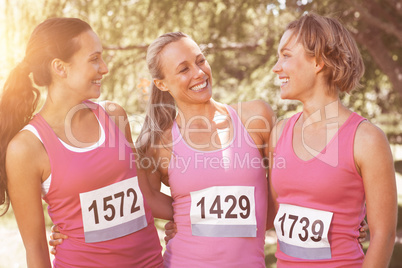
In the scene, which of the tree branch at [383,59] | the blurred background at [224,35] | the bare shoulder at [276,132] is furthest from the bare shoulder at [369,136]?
the tree branch at [383,59]

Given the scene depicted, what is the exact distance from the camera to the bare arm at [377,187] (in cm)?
214

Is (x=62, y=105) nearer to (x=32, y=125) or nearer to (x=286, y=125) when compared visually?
(x=32, y=125)

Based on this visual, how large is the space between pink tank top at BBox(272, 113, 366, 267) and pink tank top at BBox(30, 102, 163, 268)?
0.83m

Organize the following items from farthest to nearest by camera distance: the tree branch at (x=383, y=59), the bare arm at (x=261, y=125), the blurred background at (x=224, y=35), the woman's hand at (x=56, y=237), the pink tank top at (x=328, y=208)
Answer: the tree branch at (x=383, y=59)
the blurred background at (x=224, y=35)
the bare arm at (x=261, y=125)
the woman's hand at (x=56, y=237)
the pink tank top at (x=328, y=208)

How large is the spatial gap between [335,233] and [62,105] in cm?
156

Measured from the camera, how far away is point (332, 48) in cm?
244

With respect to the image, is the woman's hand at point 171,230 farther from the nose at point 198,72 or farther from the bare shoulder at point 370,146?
the bare shoulder at point 370,146

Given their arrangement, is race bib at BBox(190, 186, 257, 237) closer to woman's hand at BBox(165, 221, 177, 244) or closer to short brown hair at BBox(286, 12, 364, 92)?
woman's hand at BBox(165, 221, 177, 244)

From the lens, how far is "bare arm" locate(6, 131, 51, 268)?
2381mm

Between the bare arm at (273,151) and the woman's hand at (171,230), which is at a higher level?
the bare arm at (273,151)

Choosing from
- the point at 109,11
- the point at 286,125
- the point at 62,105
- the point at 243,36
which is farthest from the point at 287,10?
the point at 62,105

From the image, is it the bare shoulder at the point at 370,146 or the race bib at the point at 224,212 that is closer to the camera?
the bare shoulder at the point at 370,146

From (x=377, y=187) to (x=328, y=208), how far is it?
9.7 inches

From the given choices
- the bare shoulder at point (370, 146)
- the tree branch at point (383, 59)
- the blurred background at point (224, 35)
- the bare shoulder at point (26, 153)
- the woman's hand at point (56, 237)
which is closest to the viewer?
the bare shoulder at point (370, 146)
